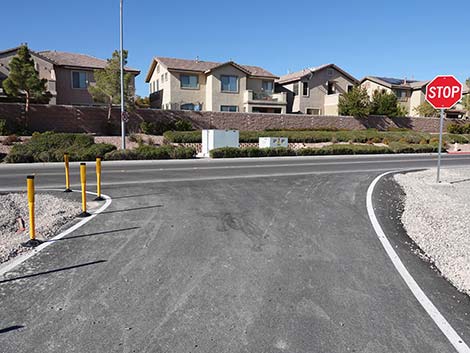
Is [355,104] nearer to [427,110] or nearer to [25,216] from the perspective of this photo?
Answer: [427,110]

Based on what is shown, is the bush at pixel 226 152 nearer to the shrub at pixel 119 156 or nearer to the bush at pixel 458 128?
the shrub at pixel 119 156

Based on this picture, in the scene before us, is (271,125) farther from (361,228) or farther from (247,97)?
(361,228)

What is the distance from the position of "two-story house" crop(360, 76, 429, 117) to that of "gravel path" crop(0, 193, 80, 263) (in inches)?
2067

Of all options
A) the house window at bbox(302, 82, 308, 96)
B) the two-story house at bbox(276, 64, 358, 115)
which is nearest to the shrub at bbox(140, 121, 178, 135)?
the two-story house at bbox(276, 64, 358, 115)

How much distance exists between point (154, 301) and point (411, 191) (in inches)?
409

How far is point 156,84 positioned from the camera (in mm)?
46750

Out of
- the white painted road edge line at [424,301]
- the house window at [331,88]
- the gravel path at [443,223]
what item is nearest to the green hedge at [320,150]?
the gravel path at [443,223]

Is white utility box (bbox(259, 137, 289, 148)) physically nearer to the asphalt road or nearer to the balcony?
the balcony

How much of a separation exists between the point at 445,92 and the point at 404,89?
4732 cm

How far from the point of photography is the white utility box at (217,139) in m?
28.1

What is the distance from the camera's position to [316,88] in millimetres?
48719

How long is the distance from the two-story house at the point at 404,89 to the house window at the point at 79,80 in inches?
1494

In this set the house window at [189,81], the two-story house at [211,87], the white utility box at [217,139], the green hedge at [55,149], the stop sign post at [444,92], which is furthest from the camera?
the house window at [189,81]

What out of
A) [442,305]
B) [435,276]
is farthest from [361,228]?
[442,305]
